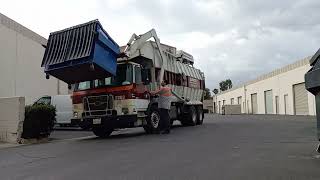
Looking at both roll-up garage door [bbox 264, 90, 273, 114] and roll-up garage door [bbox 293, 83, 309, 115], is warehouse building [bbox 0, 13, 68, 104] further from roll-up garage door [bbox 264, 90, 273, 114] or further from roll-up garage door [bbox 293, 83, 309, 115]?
roll-up garage door [bbox 264, 90, 273, 114]

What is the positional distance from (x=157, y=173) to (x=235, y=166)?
1428 mm

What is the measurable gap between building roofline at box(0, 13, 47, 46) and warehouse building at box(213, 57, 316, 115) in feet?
69.0

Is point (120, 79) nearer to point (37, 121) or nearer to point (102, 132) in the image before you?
point (102, 132)

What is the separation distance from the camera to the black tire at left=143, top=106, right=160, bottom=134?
1605 cm

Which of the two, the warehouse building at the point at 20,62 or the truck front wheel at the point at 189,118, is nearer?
the truck front wheel at the point at 189,118

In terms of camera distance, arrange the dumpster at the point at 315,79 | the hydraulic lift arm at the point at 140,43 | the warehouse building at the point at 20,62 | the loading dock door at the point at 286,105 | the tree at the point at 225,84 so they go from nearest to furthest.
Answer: the dumpster at the point at 315,79, the hydraulic lift arm at the point at 140,43, the warehouse building at the point at 20,62, the loading dock door at the point at 286,105, the tree at the point at 225,84

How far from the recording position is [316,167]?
7.56 m

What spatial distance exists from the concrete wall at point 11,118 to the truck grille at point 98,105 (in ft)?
6.89

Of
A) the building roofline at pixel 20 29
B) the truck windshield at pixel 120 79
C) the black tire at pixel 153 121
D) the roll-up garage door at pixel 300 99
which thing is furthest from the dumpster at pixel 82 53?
the roll-up garage door at pixel 300 99

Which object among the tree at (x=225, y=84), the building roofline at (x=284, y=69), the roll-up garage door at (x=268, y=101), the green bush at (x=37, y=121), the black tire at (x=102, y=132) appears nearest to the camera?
the green bush at (x=37, y=121)

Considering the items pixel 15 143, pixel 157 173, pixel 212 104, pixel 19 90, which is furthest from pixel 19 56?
pixel 212 104

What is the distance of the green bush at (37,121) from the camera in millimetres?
15406

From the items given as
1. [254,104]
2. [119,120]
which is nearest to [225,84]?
[254,104]

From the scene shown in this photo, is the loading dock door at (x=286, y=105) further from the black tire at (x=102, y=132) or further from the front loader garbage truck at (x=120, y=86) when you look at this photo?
the black tire at (x=102, y=132)
